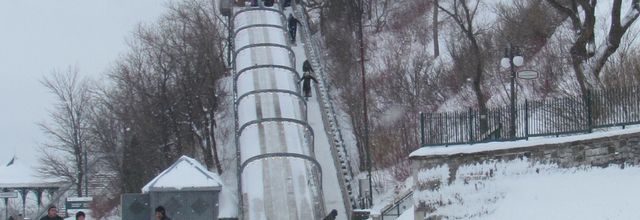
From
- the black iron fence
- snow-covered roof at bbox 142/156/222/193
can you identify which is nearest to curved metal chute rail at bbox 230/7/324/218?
snow-covered roof at bbox 142/156/222/193

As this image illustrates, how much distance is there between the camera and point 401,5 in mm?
57781

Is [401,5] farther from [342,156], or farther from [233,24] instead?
[342,156]

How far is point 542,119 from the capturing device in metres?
22.3

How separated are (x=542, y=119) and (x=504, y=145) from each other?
1.36 metres

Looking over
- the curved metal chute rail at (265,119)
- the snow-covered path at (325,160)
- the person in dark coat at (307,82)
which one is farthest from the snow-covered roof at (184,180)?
the person in dark coat at (307,82)

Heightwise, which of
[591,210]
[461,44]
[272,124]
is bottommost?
[591,210]

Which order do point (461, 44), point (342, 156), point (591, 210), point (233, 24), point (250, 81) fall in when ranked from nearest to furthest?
1. point (591, 210)
2. point (342, 156)
3. point (250, 81)
4. point (461, 44)
5. point (233, 24)

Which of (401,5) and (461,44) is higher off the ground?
(401,5)

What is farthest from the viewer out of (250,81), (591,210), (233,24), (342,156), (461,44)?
(233,24)

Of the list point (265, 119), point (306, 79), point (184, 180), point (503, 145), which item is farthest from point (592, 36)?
point (306, 79)

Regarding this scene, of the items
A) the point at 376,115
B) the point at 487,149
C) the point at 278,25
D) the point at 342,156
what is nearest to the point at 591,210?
the point at 487,149

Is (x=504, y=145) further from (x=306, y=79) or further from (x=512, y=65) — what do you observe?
(x=306, y=79)

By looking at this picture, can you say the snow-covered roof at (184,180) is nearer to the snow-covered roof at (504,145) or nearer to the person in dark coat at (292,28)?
the snow-covered roof at (504,145)

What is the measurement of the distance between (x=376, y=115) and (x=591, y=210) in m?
24.8
